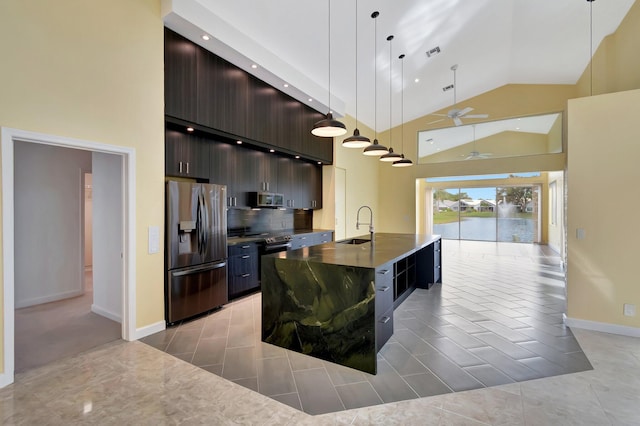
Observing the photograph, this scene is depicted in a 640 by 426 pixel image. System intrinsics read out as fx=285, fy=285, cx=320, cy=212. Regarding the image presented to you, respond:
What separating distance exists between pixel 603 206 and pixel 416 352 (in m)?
2.75

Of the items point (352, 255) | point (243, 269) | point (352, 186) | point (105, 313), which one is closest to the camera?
point (352, 255)

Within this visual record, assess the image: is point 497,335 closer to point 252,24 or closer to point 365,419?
point 365,419

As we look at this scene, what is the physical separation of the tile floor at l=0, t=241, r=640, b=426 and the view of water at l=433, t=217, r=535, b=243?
1027cm

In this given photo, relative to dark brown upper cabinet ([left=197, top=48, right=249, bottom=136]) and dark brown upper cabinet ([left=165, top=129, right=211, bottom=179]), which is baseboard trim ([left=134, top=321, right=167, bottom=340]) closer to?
dark brown upper cabinet ([left=165, top=129, right=211, bottom=179])

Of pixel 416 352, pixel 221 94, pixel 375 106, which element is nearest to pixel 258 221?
pixel 221 94

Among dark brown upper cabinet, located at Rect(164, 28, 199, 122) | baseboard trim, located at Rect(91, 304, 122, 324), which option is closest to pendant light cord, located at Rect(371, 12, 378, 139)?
dark brown upper cabinet, located at Rect(164, 28, 199, 122)

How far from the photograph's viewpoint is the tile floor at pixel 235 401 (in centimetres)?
185

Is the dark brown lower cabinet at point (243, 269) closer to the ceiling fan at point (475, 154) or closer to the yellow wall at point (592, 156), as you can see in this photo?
the yellow wall at point (592, 156)

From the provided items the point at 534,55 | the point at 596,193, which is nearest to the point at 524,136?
the point at 534,55

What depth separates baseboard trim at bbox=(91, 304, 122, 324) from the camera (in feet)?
11.7

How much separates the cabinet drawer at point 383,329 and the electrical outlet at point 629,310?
263 cm

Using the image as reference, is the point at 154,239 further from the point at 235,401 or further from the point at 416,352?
the point at 416,352

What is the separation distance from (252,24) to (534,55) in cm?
606

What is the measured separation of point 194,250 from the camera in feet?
11.5
